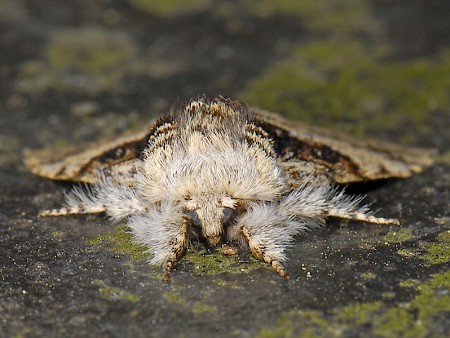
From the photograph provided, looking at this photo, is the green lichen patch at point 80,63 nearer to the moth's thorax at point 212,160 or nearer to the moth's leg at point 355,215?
the moth's thorax at point 212,160

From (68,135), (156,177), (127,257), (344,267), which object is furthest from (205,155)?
(68,135)

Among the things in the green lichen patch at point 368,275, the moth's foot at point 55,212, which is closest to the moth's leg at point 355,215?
the green lichen patch at point 368,275

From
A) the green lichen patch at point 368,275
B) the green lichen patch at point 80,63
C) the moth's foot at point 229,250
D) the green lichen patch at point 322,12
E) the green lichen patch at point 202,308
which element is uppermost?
the green lichen patch at point 322,12

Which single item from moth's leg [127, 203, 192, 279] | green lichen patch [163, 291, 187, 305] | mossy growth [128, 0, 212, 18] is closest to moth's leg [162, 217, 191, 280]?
moth's leg [127, 203, 192, 279]

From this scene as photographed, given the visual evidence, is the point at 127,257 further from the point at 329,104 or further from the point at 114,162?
the point at 329,104

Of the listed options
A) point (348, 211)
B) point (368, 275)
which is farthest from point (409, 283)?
point (348, 211)
